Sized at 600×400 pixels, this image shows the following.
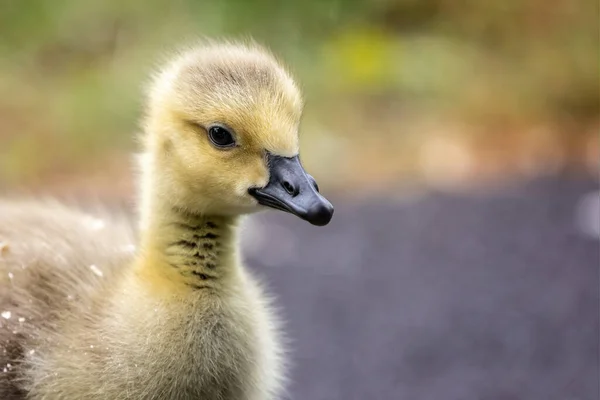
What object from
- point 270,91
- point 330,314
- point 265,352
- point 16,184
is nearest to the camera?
point 270,91

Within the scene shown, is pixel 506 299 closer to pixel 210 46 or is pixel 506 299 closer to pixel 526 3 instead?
pixel 210 46

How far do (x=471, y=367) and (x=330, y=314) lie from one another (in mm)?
512

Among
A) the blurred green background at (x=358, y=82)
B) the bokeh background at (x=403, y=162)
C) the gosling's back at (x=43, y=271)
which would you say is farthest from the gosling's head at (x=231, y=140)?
the blurred green background at (x=358, y=82)

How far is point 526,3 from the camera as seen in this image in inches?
205

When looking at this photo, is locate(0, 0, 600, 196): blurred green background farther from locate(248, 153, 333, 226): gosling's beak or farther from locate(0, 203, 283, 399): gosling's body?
locate(248, 153, 333, 226): gosling's beak

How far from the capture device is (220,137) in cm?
159

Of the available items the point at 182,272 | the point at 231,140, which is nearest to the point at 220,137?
the point at 231,140

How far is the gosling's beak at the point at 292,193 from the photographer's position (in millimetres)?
1497

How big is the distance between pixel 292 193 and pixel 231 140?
0.47 feet

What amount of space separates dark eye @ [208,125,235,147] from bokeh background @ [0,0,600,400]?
61 centimetres

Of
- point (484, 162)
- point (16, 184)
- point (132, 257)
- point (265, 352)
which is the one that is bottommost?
point (265, 352)

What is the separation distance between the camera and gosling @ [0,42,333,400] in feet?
5.16

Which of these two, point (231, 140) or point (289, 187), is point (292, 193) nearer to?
point (289, 187)

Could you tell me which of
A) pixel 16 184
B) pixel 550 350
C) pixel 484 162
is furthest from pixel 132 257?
pixel 484 162
